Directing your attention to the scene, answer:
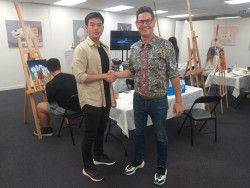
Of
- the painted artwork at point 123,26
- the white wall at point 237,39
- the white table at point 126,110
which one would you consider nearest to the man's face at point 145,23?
the white table at point 126,110

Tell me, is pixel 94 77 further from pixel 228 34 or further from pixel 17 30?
pixel 228 34

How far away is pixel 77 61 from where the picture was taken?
1495mm

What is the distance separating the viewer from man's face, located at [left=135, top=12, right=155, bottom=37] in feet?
4.64

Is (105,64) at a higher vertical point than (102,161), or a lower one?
higher

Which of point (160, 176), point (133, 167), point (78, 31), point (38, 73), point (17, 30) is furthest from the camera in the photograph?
point (78, 31)

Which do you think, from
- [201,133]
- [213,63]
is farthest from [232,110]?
[201,133]

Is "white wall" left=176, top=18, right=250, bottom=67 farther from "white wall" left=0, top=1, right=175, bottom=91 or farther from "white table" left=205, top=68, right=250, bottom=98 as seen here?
"white wall" left=0, top=1, right=175, bottom=91

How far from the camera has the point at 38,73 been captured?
2.68 metres

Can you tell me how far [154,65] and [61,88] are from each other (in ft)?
4.36

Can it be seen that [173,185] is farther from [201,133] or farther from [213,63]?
[213,63]

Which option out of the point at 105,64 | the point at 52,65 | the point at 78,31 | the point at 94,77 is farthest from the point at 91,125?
the point at 78,31

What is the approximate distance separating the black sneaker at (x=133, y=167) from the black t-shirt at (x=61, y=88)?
104 cm

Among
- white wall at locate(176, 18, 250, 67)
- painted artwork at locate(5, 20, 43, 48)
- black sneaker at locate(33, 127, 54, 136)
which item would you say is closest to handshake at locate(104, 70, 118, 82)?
black sneaker at locate(33, 127, 54, 136)

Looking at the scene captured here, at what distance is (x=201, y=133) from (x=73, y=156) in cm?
184
